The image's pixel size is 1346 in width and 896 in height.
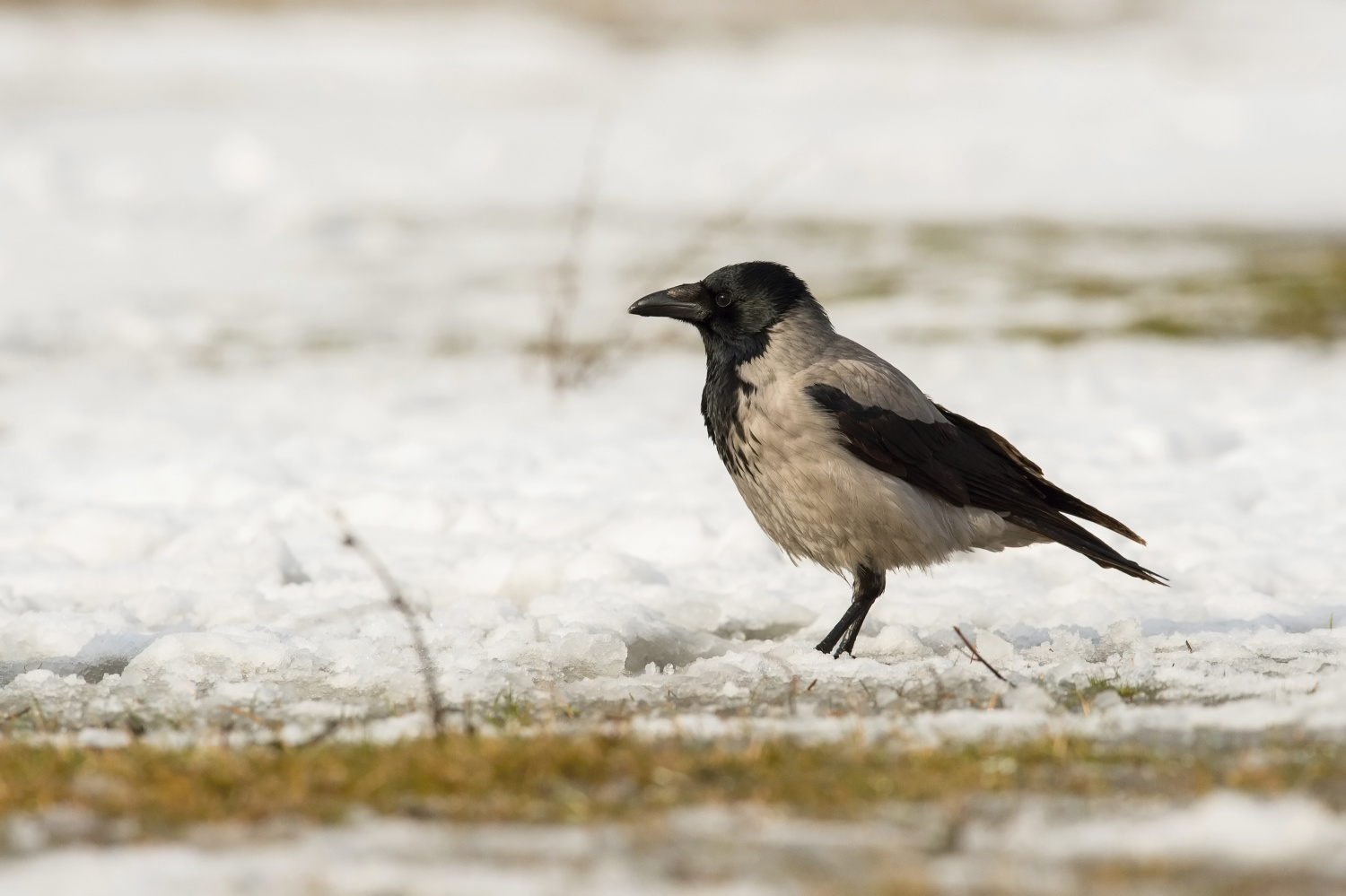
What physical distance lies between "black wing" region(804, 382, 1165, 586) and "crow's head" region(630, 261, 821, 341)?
485mm

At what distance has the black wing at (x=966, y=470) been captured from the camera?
5.31m

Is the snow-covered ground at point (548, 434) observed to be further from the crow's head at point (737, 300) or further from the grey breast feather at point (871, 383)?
the crow's head at point (737, 300)

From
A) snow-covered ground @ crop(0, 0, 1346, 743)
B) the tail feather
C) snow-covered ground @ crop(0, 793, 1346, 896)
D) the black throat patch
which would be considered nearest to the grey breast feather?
the black throat patch

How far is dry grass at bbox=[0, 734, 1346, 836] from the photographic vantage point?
10.2ft

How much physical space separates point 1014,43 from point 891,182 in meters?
16.8

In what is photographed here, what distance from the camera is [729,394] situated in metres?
5.59

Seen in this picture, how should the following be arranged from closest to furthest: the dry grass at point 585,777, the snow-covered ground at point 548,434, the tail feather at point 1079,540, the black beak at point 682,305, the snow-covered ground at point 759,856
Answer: the snow-covered ground at point 759,856, the dry grass at point 585,777, the snow-covered ground at point 548,434, the tail feather at point 1079,540, the black beak at point 682,305

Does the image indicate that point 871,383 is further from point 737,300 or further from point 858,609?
point 858,609

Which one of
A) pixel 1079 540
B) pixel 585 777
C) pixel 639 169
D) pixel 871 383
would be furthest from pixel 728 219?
pixel 585 777

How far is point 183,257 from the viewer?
17312 millimetres

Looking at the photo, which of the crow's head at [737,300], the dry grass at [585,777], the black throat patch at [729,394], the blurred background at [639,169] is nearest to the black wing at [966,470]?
the black throat patch at [729,394]

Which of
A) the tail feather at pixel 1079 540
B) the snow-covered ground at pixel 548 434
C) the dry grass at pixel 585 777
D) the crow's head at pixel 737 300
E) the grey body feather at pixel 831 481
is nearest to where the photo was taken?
the dry grass at pixel 585 777

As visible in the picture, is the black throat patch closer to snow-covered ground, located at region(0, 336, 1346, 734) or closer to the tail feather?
snow-covered ground, located at region(0, 336, 1346, 734)

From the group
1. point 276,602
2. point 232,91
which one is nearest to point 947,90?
point 232,91
